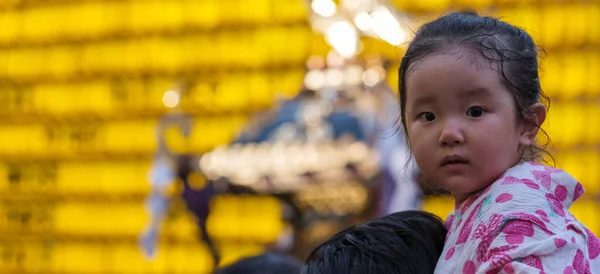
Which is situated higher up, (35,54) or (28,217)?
(35,54)

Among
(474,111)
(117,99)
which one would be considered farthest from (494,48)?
(117,99)

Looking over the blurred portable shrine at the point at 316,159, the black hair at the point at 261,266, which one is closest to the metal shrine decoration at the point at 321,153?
the blurred portable shrine at the point at 316,159

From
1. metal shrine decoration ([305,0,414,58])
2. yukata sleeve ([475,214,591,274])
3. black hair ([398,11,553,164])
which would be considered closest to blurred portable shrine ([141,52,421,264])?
metal shrine decoration ([305,0,414,58])

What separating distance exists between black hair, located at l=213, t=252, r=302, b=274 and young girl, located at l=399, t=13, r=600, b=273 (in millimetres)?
389

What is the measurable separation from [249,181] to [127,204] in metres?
2.96

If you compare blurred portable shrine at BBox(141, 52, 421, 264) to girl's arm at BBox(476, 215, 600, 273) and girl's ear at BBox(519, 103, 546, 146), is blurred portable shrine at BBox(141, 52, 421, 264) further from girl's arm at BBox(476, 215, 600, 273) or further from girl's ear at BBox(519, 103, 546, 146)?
girl's arm at BBox(476, 215, 600, 273)

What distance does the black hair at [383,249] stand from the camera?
875 mm

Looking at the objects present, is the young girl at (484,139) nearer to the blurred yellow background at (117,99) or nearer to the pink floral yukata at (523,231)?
the pink floral yukata at (523,231)

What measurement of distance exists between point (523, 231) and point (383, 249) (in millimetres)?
121

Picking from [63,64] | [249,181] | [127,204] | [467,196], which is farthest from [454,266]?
[63,64]

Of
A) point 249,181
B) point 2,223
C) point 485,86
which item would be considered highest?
point 485,86

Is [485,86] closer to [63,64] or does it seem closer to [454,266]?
[454,266]

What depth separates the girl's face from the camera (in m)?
0.89

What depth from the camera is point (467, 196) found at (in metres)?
0.96
